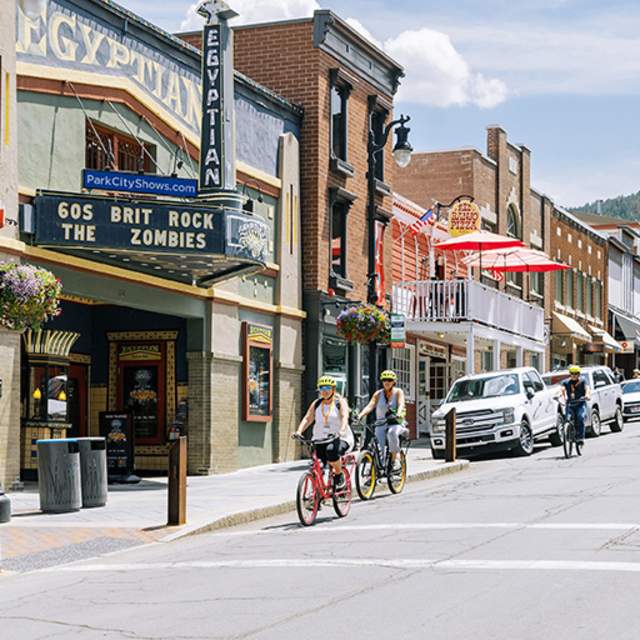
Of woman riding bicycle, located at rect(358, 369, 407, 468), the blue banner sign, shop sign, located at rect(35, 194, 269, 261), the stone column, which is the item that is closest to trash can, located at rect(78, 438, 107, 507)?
the stone column

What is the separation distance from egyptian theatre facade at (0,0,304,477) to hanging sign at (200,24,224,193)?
0.03 metres

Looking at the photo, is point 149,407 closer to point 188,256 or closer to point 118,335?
point 118,335

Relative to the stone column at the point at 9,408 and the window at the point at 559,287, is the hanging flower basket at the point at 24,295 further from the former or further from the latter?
the window at the point at 559,287

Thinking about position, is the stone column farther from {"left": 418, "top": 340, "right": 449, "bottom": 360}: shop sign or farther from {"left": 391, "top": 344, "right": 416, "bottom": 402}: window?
{"left": 418, "top": 340, "right": 449, "bottom": 360}: shop sign

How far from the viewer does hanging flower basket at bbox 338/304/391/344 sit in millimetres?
24078

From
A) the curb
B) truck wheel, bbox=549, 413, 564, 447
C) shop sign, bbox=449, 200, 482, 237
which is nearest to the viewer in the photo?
the curb

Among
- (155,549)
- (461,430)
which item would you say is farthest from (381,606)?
(461,430)

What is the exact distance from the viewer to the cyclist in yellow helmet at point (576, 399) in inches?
958

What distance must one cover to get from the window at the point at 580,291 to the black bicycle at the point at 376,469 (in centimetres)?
3606

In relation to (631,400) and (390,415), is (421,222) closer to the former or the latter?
(631,400)

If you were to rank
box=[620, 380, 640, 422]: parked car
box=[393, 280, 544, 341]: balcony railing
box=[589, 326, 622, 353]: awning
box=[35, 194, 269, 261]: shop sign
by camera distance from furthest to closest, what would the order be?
1. box=[589, 326, 622, 353]: awning
2. box=[620, 380, 640, 422]: parked car
3. box=[393, 280, 544, 341]: balcony railing
4. box=[35, 194, 269, 261]: shop sign

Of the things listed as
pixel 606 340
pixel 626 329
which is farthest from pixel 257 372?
pixel 626 329

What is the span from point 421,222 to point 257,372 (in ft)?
33.4

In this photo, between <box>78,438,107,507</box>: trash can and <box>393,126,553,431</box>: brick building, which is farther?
<box>393,126,553,431</box>: brick building
